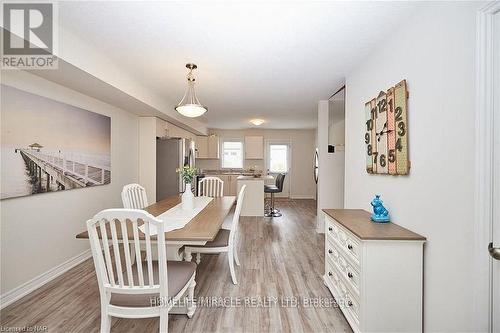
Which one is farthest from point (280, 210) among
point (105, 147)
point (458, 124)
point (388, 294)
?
point (458, 124)

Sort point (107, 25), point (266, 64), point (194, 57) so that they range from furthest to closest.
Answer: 1. point (266, 64)
2. point (194, 57)
3. point (107, 25)

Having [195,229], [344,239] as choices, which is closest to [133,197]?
[195,229]

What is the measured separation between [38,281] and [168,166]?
8.22 feet

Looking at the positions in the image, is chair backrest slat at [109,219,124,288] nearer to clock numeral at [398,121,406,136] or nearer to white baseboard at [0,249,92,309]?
white baseboard at [0,249,92,309]

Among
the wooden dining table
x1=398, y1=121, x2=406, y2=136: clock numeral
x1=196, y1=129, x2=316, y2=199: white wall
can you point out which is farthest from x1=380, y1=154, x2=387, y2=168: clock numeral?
x1=196, y1=129, x2=316, y2=199: white wall

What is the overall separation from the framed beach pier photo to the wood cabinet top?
9.72 feet

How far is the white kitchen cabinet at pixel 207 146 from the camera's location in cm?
756

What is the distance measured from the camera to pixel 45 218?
99.2 inches

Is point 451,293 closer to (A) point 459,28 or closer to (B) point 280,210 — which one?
(A) point 459,28

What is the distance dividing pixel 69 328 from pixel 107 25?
2.44m

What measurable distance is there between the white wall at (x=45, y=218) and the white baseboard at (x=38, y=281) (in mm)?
37

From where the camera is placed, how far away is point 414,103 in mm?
1702

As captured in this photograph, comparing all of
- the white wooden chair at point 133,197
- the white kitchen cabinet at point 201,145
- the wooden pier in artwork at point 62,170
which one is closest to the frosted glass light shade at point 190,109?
the white wooden chair at point 133,197

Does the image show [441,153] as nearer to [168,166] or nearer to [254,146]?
[168,166]
